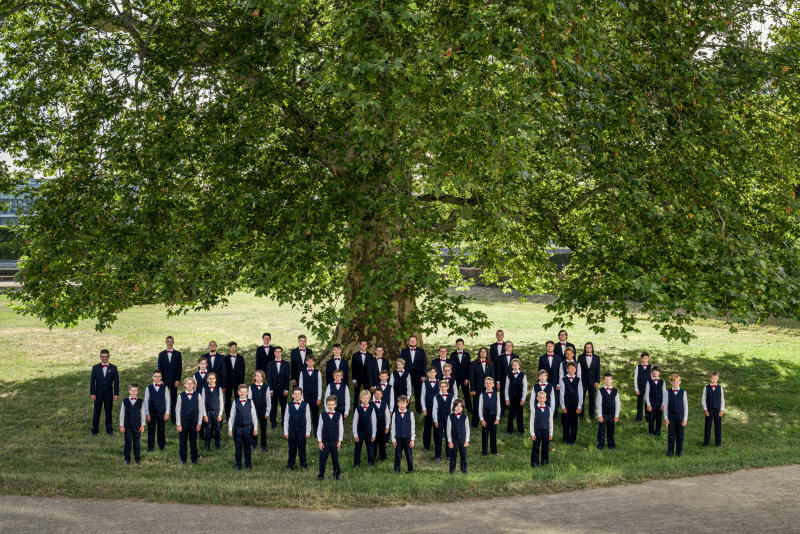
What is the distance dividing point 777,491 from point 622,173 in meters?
7.04

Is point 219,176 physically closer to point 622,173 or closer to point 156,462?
point 156,462

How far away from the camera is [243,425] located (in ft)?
37.4

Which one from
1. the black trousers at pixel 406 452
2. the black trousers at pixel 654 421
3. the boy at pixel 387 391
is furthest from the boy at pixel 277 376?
the black trousers at pixel 654 421

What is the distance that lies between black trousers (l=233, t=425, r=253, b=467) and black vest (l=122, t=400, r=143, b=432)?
1.87 meters

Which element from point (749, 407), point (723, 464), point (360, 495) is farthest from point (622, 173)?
point (360, 495)

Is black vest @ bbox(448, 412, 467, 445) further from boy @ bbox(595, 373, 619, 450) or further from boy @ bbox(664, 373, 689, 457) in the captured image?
boy @ bbox(664, 373, 689, 457)

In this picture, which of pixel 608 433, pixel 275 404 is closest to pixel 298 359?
pixel 275 404

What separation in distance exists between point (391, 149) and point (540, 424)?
6557 millimetres

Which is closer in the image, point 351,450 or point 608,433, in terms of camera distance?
point 351,450

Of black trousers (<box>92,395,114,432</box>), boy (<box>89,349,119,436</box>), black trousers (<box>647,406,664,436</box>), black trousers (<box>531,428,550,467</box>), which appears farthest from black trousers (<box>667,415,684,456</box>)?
black trousers (<box>92,395,114,432</box>)

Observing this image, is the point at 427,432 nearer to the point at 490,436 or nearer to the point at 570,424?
the point at 490,436

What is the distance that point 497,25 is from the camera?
12.1 m

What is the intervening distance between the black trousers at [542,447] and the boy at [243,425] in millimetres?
4966

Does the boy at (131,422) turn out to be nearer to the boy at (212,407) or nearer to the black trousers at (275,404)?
the boy at (212,407)
